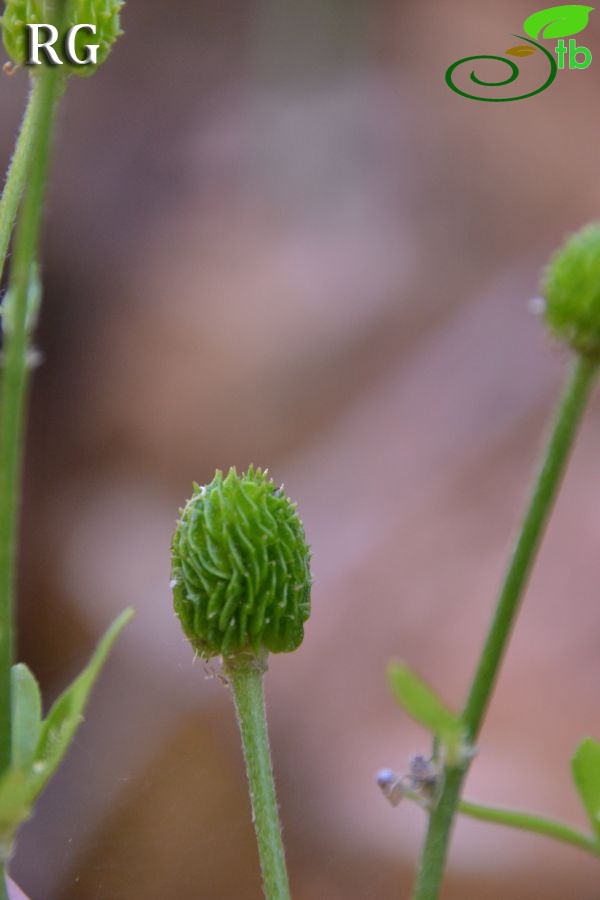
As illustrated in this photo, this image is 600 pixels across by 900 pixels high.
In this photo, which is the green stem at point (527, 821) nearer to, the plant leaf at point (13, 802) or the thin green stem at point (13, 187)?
the plant leaf at point (13, 802)

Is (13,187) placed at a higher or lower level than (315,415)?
lower

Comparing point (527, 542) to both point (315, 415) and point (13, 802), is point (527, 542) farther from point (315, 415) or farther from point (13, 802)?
point (315, 415)

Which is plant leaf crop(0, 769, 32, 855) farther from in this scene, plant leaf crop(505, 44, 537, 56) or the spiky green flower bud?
plant leaf crop(505, 44, 537, 56)

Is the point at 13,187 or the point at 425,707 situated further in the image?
the point at 13,187

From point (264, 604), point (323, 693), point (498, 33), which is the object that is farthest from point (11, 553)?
point (498, 33)

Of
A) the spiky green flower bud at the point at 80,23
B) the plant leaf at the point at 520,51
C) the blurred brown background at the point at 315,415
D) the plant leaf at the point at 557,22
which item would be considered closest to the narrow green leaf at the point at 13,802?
the spiky green flower bud at the point at 80,23

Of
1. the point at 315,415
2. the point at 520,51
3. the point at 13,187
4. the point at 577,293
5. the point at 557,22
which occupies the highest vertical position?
the point at 315,415

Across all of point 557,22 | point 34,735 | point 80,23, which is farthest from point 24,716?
point 557,22

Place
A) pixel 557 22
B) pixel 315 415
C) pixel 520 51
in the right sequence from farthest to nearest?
pixel 315 415
pixel 520 51
pixel 557 22
